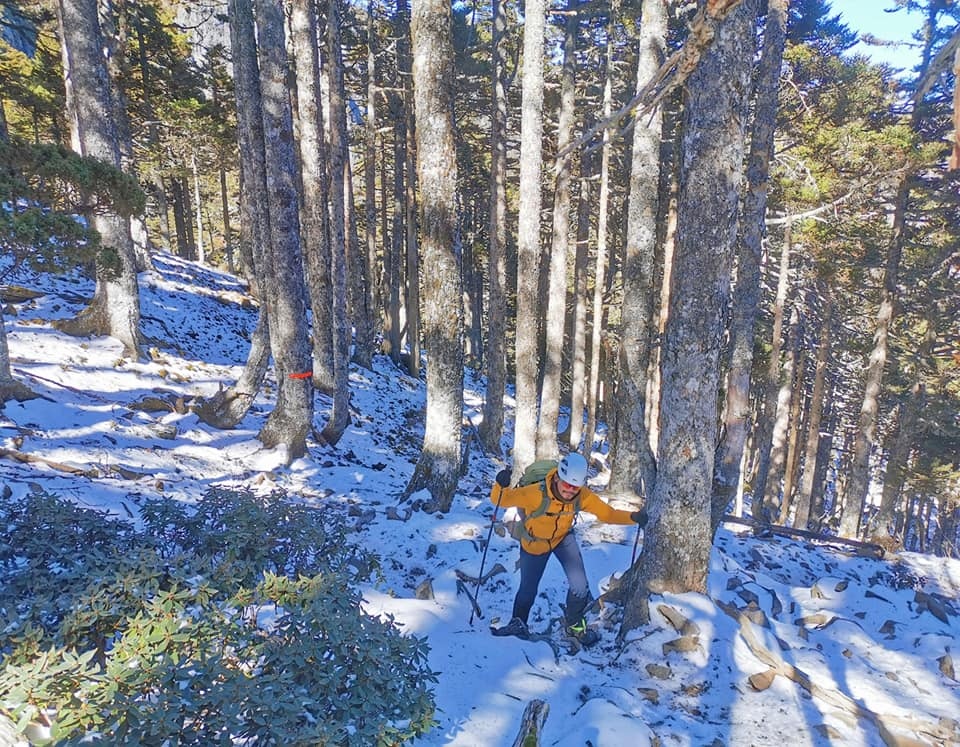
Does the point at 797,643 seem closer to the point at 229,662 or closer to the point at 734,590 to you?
the point at 734,590

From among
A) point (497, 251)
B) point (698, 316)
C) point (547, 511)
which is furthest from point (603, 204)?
point (547, 511)

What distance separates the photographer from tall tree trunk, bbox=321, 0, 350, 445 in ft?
34.9

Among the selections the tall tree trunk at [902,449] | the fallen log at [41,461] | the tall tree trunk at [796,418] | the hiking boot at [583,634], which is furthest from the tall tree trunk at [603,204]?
the fallen log at [41,461]

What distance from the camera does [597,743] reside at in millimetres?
3475

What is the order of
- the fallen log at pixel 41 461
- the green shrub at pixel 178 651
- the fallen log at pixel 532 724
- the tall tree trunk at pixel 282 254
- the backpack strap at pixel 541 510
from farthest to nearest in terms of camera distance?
the tall tree trunk at pixel 282 254 → the fallen log at pixel 41 461 → the backpack strap at pixel 541 510 → the fallen log at pixel 532 724 → the green shrub at pixel 178 651

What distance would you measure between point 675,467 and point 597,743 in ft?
8.83

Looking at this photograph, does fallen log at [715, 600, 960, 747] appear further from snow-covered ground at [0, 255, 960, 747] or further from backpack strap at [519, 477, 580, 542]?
backpack strap at [519, 477, 580, 542]

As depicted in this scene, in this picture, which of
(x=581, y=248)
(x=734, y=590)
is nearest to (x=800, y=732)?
(x=734, y=590)

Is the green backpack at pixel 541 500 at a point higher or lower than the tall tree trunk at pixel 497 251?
lower

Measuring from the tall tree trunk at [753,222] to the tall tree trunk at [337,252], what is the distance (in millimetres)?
6862

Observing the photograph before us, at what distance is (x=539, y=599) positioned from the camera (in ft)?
20.9

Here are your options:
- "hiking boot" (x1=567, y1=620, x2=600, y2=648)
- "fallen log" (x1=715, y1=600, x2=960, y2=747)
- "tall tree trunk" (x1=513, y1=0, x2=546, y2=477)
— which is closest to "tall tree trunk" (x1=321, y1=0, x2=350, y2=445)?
"tall tree trunk" (x1=513, y1=0, x2=546, y2=477)

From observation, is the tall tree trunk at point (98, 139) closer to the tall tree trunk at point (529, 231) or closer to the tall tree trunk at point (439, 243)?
the tall tree trunk at point (439, 243)

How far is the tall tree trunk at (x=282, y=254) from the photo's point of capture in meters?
8.54
